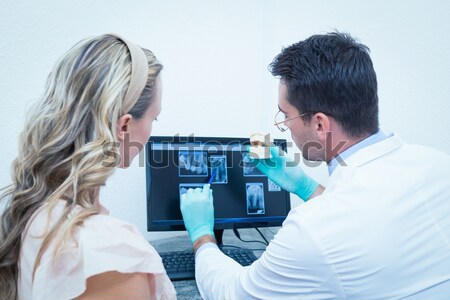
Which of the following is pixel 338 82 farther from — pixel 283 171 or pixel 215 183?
pixel 215 183

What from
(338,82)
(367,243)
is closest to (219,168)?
(338,82)

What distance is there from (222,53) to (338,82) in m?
0.68

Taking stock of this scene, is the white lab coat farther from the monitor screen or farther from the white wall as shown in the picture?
the white wall

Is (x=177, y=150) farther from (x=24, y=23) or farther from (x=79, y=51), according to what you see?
(x=24, y=23)

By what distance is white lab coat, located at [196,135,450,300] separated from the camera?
0.76 metres

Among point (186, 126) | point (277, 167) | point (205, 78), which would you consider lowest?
point (277, 167)

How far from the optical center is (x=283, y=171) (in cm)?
138

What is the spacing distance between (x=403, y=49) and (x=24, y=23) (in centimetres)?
174

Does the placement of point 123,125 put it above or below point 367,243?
above

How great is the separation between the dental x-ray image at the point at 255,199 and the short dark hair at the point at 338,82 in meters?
0.43

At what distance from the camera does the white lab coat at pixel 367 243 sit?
0.76 meters

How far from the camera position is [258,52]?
160cm

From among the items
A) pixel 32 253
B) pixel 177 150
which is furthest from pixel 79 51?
pixel 177 150

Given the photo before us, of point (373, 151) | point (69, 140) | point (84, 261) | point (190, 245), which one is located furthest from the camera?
point (190, 245)
